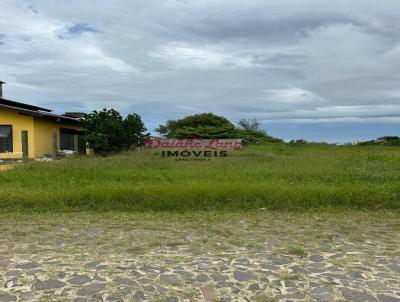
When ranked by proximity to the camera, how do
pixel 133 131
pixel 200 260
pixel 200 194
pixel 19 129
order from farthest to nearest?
1. pixel 133 131
2. pixel 19 129
3. pixel 200 194
4. pixel 200 260

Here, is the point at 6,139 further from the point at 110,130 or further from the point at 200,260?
the point at 200,260

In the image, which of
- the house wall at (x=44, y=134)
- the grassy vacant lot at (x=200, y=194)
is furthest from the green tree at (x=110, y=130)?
the grassy vacant lot at (x=200, y=194)

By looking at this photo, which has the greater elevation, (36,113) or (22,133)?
(36,113)

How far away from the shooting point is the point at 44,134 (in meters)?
20.4

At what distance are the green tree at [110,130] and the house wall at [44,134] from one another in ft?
5.23

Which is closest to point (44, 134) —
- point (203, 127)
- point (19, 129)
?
point (19, 129)

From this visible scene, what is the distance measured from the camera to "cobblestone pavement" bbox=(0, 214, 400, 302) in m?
4.03

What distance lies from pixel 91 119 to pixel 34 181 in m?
9.76

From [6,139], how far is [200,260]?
54.8 ft

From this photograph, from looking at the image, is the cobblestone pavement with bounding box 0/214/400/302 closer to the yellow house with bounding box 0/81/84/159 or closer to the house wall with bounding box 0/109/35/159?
the yellow house with bounding box 0/81/84/159

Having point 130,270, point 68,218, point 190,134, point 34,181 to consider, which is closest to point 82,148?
point 190,134

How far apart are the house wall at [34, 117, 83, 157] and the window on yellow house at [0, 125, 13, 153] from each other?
109 centimetres

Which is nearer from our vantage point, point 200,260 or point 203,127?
point 200,260

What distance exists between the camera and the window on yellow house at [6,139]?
19.2 meters
